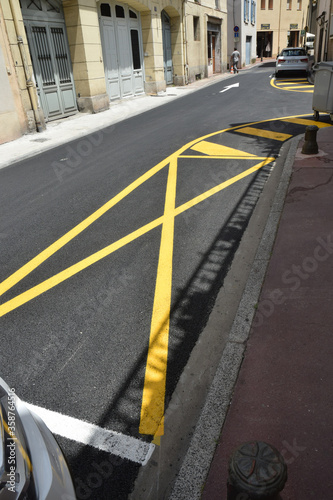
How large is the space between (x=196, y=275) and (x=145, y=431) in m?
2.11

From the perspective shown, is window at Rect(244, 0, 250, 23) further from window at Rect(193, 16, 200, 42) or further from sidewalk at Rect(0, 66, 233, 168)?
sidewalk at Rect(0, 66, 233, 168)

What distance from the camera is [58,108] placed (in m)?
15.6

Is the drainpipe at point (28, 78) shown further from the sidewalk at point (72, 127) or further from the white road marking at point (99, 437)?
the white road marking at point (99, 437)

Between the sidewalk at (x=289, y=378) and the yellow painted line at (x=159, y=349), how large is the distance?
367mm

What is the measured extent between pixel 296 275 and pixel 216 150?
595cm

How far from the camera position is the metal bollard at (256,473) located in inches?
61.5

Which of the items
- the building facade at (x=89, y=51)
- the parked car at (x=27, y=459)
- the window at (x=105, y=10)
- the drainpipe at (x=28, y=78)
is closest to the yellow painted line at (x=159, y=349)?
the parked car at (x=27, y=459)

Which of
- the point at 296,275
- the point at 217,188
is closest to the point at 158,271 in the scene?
the point at 296,275

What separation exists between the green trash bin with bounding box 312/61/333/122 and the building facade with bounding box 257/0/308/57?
5106 centimetres

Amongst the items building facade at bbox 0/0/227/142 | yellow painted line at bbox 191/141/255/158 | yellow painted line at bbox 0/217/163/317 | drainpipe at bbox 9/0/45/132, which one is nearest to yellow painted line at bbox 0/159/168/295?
yellow painted line at bbox 0/217/163/317

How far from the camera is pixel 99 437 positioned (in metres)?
2.68

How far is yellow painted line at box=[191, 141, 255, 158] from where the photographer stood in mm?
9100

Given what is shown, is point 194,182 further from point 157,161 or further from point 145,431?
point 145,431

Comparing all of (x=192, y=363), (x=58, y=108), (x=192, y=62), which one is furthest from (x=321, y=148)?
(x=192, y=62)
